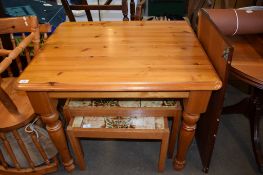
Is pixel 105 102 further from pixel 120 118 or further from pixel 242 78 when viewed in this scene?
pixel 242 78

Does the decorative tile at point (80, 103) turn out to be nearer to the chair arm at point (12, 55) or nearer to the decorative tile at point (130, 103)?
the decorative tile at point (130, 103)

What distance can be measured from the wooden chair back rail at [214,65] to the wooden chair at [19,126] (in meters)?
0.88

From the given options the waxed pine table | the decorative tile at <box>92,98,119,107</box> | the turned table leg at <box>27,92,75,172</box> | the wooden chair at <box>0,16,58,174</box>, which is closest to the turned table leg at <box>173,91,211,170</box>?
the waxed pine table

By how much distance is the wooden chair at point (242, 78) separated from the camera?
105 cm

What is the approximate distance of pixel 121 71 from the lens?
930 mm

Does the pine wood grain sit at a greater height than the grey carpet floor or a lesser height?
greater

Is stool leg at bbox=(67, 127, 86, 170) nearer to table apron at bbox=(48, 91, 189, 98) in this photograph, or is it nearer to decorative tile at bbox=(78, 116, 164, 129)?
decorative tile at bbox=(78, 116, 164, 129)

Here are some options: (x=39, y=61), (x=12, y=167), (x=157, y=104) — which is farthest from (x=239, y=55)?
(x=12, y=167)

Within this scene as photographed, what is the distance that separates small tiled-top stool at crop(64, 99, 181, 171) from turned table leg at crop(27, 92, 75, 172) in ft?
0.19

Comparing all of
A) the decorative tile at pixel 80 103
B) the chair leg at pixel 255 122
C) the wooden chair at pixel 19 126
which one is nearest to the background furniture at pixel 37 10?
the wooden chair at pixel 19 126

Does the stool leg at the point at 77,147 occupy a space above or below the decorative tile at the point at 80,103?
below

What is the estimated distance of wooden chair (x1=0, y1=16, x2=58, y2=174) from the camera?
107cm

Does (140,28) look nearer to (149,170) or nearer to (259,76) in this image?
(259,76)

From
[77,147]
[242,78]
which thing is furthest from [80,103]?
[242,78]
